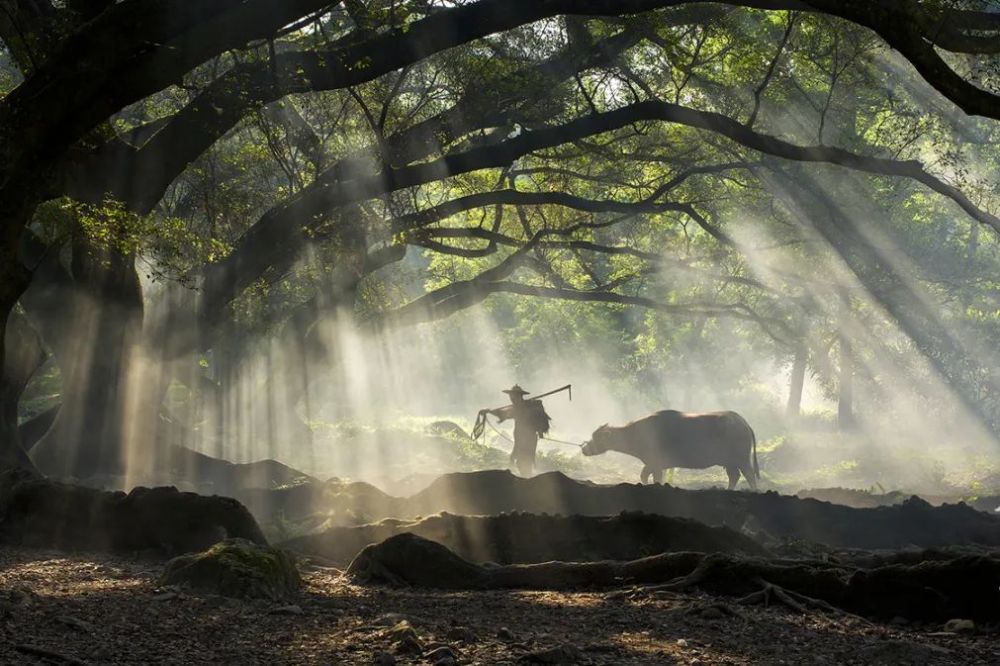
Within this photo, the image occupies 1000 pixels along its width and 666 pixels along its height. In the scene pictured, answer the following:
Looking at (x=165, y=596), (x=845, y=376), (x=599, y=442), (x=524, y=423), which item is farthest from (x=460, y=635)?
(x=845, y=376)

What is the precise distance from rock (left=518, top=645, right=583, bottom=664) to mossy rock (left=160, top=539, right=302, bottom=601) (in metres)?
2.55

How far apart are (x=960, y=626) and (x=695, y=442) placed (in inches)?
742

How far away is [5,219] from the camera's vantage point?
26.0 feet

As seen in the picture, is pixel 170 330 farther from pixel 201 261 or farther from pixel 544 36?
pixel 544 36

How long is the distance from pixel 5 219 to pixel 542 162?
566 inches

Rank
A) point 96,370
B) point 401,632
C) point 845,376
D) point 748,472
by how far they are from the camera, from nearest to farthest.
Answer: point 401,632, point 96,370, point 748,472, point 845,376

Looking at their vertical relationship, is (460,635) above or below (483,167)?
below

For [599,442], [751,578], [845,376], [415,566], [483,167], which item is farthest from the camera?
[845,376]

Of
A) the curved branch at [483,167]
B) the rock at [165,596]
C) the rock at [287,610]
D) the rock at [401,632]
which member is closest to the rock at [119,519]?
the rock at [165,596]

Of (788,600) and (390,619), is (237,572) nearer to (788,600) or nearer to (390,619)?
(390,619)

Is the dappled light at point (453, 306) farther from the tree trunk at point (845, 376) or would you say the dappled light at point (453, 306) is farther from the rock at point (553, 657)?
the tree trunk at point (845, 376)

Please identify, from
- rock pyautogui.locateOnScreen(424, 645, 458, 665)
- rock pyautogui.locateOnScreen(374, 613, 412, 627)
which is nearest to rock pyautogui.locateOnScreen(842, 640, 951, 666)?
rock pyautogui.locateOnScreen(424, 645, 458, 665)

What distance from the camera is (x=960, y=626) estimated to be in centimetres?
719

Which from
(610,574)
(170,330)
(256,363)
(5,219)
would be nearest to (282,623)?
(610,574)
